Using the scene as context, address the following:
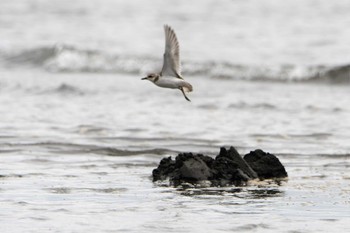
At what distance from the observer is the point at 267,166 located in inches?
402

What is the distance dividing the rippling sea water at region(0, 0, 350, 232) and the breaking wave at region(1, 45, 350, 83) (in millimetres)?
37

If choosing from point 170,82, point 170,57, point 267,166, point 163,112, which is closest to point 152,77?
point 170,82

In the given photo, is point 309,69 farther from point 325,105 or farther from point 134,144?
point 134,144

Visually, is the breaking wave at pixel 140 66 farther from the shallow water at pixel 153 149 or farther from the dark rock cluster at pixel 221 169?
the dark rock cluster at pixel 221 169

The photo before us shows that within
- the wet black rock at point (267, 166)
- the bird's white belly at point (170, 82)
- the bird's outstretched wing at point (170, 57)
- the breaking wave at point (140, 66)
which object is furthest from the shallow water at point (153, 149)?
the bird's outstretched wing at point (170, 57)

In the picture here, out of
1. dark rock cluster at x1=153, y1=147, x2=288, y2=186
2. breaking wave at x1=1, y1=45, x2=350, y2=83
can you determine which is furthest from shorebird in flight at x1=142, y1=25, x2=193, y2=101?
breaking wave at x1=1, y1=45, x2=350, y2=83

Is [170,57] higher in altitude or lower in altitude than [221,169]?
higher

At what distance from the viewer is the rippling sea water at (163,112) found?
8.77m

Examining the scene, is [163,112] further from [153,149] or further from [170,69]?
[170,69]

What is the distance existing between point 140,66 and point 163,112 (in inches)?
249

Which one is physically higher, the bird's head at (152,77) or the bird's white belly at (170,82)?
the bird's head at (152,77)

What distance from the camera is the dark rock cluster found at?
989 centimetres

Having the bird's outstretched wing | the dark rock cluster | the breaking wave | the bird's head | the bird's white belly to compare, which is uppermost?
the breaking wave

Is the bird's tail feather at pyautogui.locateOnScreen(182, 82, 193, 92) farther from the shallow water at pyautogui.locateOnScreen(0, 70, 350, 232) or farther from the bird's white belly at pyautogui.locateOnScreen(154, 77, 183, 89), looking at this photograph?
the shallow water at pyautogui.locateOnScreen(0, 70, 350, 232)
